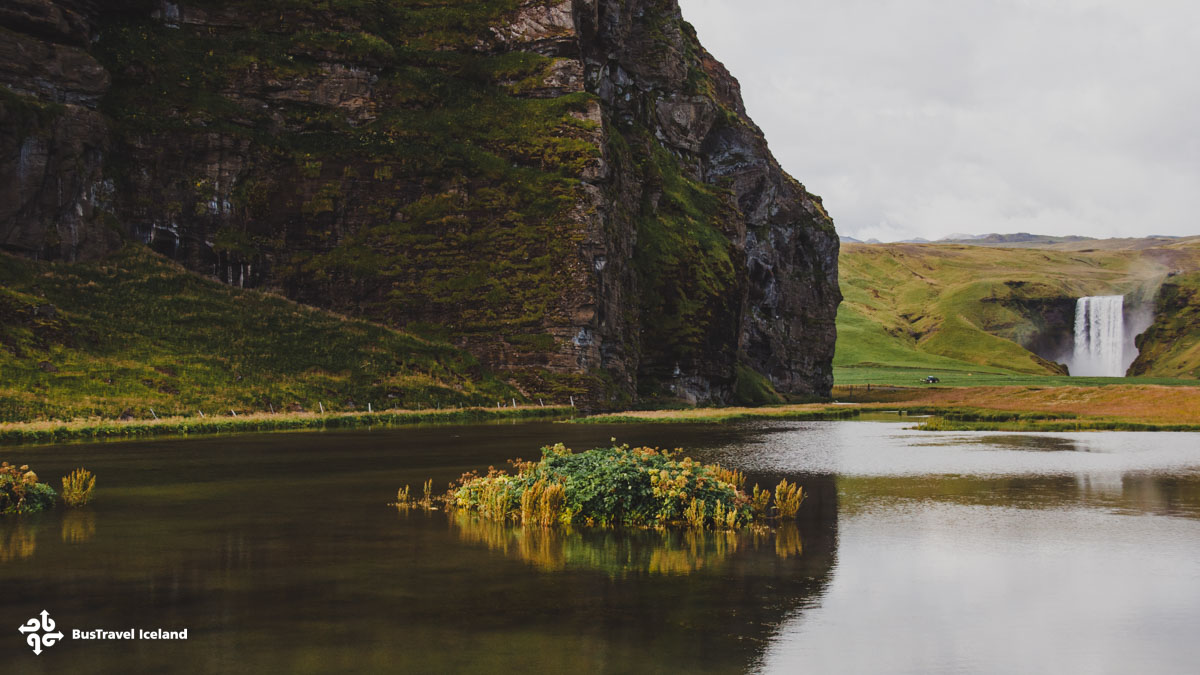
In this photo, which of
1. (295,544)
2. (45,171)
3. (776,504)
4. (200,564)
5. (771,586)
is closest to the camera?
(771,586)

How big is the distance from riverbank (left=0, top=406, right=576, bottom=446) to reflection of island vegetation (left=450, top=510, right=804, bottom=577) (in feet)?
122

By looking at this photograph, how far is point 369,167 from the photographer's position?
11356cm

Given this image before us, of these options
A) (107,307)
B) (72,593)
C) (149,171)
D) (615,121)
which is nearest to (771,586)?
(72,593)

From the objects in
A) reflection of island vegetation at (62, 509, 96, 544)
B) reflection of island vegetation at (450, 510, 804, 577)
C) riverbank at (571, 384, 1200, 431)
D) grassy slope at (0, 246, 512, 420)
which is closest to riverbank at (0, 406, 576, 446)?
grassy slope at (0, 246, 512, 420)

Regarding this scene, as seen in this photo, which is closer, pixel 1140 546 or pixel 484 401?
pixel 1140 546

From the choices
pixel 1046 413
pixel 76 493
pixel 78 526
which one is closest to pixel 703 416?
pixel 1046 413

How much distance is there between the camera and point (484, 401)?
309 ft

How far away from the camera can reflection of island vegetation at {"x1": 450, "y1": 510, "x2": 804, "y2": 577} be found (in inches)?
805

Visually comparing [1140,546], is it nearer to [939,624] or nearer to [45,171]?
[939,624]

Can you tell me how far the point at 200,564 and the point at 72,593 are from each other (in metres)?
2.98

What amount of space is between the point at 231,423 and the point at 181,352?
21962 mm

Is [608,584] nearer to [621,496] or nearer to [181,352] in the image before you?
[621,496]

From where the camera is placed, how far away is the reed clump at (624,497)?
83.6ft

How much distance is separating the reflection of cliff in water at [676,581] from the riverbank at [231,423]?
3690 centimetres
